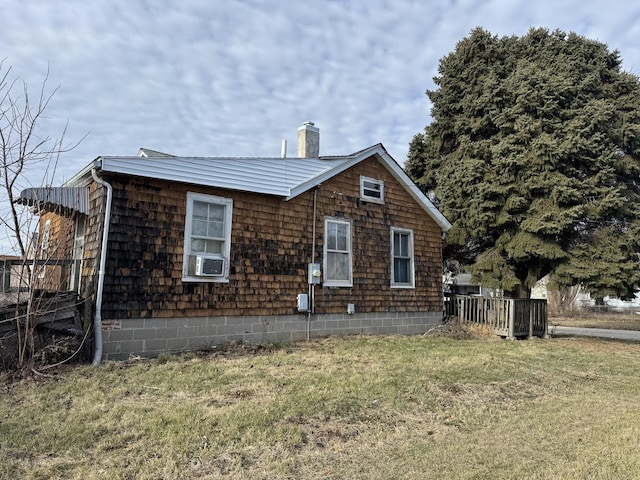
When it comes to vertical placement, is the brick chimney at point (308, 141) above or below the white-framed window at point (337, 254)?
above

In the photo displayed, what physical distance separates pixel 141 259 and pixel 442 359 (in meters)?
5.76

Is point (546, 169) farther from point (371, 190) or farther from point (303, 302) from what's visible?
point (303, 302)

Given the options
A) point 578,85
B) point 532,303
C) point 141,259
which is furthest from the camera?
point 578,85

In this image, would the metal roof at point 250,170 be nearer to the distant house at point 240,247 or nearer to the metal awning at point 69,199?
the distant house at point 240,247

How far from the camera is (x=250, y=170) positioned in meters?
10.0

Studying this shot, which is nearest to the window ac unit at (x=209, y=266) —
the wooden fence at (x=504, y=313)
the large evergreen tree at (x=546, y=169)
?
the wooden fence at (x=504, y=313)

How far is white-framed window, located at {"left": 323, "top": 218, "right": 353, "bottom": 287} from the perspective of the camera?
11250 mm

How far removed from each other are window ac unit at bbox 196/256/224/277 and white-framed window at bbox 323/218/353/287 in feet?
9.27

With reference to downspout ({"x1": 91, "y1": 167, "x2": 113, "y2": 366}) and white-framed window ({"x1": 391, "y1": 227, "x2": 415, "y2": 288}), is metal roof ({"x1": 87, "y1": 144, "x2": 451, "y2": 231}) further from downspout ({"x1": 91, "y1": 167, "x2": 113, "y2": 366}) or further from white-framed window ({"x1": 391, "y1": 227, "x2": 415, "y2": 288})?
white-framed window ({"x1": 391, "y1": 227, "x2": 415, "y2": 288})

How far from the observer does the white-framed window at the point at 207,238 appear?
901 centimetres

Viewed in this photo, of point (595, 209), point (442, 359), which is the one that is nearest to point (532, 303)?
point (595, 209)

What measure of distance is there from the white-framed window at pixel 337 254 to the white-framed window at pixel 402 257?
1554mm

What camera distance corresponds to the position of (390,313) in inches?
485

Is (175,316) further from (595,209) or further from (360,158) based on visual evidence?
(595,209)
